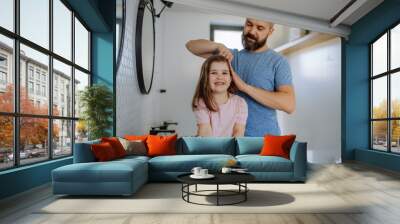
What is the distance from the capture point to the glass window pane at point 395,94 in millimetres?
7471

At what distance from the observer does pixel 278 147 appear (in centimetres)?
594

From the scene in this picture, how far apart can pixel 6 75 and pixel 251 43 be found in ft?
20.4

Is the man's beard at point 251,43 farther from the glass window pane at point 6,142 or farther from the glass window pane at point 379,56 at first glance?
the glass window pane at point 6,142

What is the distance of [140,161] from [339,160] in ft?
18.8

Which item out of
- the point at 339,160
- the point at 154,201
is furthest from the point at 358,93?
the point at 154,201

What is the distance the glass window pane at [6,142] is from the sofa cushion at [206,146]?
Result: 274cm

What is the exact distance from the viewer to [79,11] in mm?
6324

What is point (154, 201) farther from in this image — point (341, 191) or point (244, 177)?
point (341, 191)

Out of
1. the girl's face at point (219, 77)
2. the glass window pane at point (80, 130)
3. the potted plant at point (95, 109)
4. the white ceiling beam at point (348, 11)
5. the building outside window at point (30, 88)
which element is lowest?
the glass window pane at point (80, 130)

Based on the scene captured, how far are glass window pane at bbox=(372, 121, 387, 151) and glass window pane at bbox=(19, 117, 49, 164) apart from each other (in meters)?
6.92

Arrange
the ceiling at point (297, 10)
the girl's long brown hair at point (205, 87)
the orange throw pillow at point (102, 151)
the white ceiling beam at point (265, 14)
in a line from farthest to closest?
the girl's long brown hair at point (205, 87), the white ceiling beam at point (265, 14), the ceiling at point (297, 10), the orange throw pillow at point (102, 151)

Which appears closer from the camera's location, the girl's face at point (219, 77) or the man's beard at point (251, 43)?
the girl's face at point (219, 77)

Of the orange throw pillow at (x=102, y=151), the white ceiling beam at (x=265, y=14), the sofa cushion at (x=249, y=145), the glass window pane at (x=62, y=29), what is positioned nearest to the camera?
the orange throw pillow at (x=102, y=151)

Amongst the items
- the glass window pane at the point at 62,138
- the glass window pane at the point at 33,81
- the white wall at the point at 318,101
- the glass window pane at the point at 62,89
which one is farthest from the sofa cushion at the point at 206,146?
the white wall at the point at 318,101
